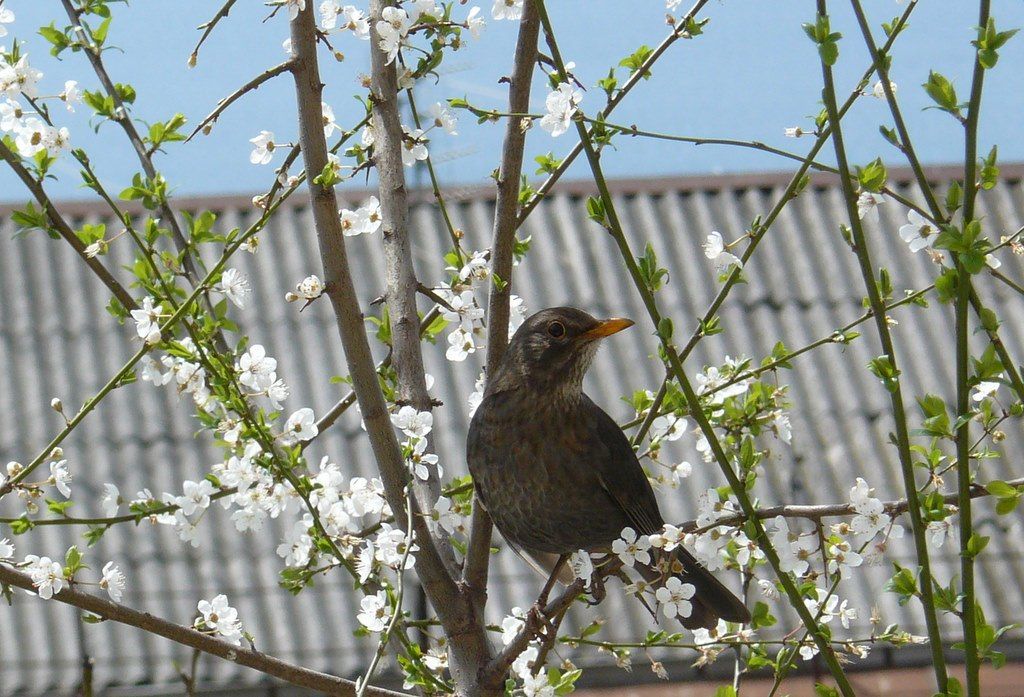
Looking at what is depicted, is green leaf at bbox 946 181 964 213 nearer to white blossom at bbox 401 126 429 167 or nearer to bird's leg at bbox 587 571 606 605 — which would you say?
bird's leg at bbox 587 571 606 605

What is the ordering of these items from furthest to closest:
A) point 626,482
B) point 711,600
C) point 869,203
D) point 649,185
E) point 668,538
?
1. point 649,185
2. point 626,482
3. point 711,600
4. point 869,203
5. point 668,538

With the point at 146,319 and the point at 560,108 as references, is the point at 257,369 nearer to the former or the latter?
the point at 146,319

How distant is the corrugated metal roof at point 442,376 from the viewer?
5.50 metres

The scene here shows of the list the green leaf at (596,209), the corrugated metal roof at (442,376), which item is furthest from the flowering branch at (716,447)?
the corrugated metal roof at (442,376)

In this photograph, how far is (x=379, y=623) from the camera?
2.09 m

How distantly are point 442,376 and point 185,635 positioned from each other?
4443 mm

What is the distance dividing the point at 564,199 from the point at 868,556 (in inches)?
233

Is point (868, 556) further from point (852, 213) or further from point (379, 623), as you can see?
point (379, 623)

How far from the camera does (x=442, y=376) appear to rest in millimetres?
6379

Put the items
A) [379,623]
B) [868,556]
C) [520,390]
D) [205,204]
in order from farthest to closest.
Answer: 1. [205,204]
2. [520,390]
3. [379,623]
4. [868,556]

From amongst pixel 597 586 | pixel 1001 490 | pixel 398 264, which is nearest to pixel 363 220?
pixel 398 264

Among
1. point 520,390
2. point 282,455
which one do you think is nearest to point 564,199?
point 520,390

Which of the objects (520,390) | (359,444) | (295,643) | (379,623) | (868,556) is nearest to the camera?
(868,556)

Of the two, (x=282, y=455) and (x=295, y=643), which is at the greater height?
(x=282, y=455)
